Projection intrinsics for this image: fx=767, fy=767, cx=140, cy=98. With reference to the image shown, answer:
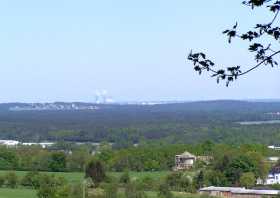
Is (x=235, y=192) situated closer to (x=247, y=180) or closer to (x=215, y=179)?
(x=247, y=180)

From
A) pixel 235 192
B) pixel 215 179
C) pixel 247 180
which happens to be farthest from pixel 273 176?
pixel 235 192

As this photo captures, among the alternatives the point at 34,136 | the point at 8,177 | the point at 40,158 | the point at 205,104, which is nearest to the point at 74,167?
the point at 40,158

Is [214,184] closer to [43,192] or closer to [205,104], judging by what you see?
[43,192]

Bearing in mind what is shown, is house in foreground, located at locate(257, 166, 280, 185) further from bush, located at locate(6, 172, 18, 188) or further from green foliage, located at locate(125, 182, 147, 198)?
bush, located at locate(6, 172, 18, 188)

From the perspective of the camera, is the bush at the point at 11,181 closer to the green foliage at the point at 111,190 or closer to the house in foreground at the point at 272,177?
the green foliage at the point at 111,190

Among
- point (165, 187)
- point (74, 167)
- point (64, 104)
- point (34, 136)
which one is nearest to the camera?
point (165, 187)

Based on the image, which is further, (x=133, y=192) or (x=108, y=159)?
(x=108, y=159)

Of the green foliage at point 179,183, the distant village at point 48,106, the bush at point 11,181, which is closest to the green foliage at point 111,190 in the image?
the green foliage at point 179,183

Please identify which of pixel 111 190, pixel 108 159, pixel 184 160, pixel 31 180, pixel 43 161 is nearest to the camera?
pixel 111 190
